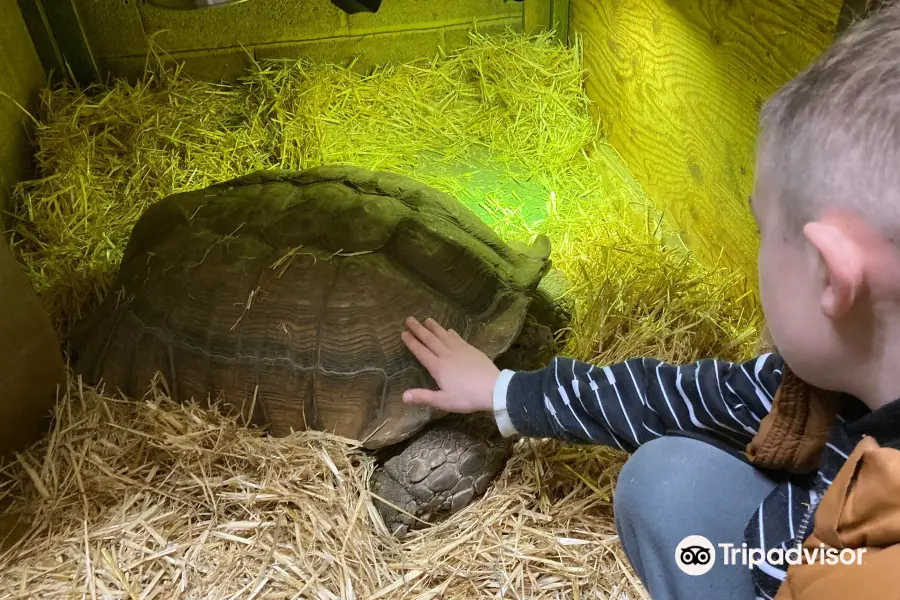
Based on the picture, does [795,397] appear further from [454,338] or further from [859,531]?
[454,338]

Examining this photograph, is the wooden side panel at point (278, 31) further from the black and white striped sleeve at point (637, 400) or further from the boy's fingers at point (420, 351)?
the black and white striped sleeve at point (637, 400)

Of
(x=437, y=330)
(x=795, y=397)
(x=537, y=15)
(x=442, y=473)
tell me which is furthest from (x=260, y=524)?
(x=537, y=15)

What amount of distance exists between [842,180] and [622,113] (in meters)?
2.60

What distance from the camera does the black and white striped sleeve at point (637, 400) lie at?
1.44 metres

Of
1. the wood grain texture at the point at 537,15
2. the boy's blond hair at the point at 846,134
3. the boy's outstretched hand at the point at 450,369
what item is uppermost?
the boy's blond hair at the point at 846,134

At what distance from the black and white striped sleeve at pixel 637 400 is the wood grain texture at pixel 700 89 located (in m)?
1.02

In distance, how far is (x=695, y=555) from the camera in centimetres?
134

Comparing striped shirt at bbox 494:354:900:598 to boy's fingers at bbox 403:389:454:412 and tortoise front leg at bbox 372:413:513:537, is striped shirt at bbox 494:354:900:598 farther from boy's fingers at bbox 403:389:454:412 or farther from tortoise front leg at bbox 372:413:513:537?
tortoise front leg at bbox 372:413:513:537

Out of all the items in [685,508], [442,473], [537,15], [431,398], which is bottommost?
[442,473]

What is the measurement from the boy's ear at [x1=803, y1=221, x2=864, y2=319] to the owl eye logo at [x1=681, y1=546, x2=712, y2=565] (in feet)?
2.12

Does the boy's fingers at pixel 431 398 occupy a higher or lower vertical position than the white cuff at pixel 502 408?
lower

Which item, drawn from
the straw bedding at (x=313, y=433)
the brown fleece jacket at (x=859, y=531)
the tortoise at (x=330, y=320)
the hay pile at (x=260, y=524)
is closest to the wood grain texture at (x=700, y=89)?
the straw bedding at (x=313, y=433)

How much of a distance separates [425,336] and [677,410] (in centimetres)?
80

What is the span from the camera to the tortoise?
2.05m
